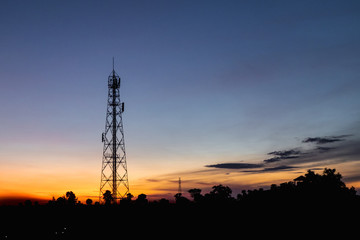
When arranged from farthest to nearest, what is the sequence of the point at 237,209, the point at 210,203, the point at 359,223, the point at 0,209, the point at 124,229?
1. the point at 0,209
2. the point at 210,203
3. the point at 237,209
4. the point at 124,229
5. the point at 359,223

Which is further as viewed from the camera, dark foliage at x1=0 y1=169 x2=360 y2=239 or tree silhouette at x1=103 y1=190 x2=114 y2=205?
tree silhouette at x1=103 y1=190 x2=114 y2=205

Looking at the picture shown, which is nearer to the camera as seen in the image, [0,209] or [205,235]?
[205,235]

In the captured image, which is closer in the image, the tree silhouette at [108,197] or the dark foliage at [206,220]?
the dark foliage at [206,220]

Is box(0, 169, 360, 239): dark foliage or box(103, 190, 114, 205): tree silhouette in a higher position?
box(103, 190, 114, 205): tree silhouette

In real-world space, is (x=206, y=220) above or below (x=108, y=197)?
below

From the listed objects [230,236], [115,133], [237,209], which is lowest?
[230,236]

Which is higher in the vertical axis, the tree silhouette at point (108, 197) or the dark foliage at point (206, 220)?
the tree silhouette at point (108, 197)

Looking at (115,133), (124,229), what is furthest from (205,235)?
(115,133)

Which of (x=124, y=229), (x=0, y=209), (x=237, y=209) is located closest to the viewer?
(x=124, y=229)

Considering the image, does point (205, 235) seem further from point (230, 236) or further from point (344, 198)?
point (344, 198)

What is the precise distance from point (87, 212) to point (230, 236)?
27947 mm

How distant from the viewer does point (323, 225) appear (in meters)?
51.6

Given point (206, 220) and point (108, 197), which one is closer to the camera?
point (206, 220)

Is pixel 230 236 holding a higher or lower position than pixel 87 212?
lower
